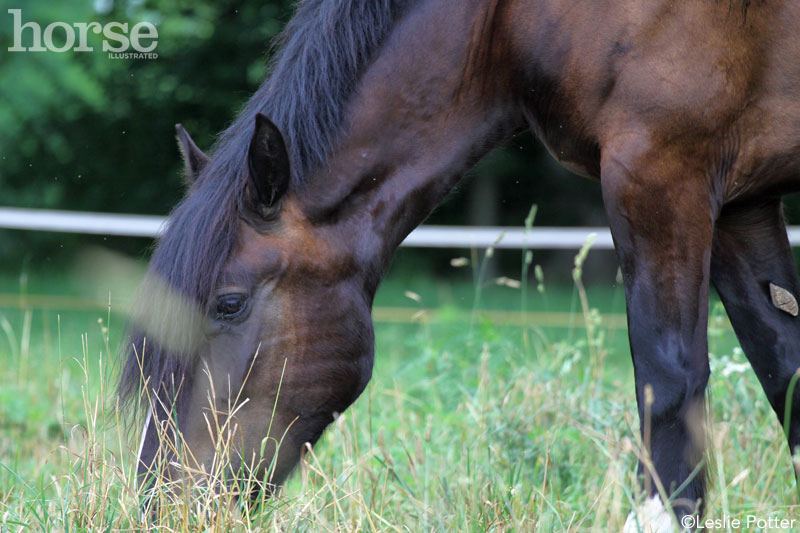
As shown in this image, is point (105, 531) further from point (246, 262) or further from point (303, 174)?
point (303, 174)

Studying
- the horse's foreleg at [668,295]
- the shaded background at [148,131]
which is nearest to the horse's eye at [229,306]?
the horse's foreleg at [668,295]

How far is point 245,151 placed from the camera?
7.71 feet

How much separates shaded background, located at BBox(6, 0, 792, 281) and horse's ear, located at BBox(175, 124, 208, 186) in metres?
7.67

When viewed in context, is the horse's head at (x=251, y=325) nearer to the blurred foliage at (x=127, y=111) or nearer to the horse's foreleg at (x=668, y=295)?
the horse's foreleg at (x=668, y=295)

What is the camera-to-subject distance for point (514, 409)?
11.0 ft

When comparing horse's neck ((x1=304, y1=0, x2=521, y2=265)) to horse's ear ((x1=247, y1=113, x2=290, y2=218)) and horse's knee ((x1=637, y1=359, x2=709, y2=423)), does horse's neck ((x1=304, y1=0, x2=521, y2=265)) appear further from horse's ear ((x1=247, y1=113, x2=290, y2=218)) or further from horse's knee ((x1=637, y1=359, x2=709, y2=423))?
horse's knee ((x1=637, y1=359, x2=709, y2=423))

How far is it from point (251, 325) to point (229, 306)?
80 millimetres

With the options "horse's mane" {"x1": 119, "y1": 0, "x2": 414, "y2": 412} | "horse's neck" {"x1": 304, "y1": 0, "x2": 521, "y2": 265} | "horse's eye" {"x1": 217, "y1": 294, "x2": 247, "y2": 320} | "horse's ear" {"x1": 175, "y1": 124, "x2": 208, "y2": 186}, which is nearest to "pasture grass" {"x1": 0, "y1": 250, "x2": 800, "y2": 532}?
"horse's mane" {"x1": 119, "y1": 0, "x2": 414, "y2": 412}

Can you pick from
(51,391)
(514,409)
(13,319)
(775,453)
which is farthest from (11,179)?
(775,453)

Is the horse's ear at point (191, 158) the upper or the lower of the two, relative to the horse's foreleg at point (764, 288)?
upper

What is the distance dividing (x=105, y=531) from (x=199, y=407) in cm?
38

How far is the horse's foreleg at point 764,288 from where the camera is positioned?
2449 mm

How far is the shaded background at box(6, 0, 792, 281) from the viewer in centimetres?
1042

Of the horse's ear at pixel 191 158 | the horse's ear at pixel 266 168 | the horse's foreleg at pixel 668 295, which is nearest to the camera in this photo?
the horse's foreleg at pixel 668 295
